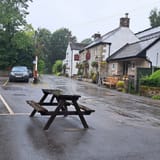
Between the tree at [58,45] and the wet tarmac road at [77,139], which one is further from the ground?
the tree at [58,45]

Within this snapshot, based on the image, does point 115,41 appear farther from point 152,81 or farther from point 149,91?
point 149,91

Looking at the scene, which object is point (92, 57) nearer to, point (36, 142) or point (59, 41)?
point (36, 142)

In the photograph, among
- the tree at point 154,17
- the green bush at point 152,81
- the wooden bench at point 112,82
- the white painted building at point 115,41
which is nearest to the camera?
the green bush at point 152,81

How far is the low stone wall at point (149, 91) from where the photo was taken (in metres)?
24.3

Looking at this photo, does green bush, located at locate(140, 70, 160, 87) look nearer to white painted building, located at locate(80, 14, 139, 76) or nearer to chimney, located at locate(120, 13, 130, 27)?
white painted building, located at locate(80, 14, 139, 76)

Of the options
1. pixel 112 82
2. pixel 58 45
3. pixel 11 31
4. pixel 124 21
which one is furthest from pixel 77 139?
pixel 58 45

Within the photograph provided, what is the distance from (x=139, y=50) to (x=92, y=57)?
18417mm

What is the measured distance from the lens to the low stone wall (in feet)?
79.7

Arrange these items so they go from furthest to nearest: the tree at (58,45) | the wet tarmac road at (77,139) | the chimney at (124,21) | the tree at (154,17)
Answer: the tree at (58,45)
the tree at (154,17)
the chimney at (124,21)
the wet tarmac road at (77,139)

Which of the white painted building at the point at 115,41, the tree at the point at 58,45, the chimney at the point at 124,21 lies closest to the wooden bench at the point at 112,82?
the white painted building at the point at 115,41

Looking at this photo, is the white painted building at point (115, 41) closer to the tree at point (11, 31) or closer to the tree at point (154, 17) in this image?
the tree at point (11, 31)

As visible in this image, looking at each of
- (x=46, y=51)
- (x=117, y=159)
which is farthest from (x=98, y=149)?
(x=46, y=51)

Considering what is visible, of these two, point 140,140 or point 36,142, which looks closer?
point 36,142

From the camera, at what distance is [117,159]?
6613 millimetres
